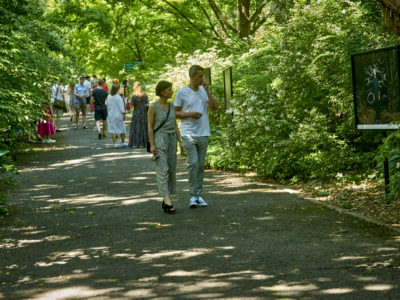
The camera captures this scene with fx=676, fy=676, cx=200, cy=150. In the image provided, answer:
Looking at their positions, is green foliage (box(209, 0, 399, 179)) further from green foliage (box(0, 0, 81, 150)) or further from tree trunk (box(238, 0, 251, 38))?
tree trunk (box(238, 0, 251, 38))

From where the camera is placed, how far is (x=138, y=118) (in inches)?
773

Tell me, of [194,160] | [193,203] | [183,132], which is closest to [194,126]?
[183,132]

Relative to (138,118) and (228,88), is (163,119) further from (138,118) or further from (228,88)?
(138,118)

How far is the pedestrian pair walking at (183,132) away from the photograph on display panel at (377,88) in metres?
2.11

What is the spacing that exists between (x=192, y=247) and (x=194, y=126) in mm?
2914

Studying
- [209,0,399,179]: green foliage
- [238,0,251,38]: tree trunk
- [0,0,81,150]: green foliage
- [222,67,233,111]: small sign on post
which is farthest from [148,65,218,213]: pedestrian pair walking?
[238,0,251,38]: tree trunk

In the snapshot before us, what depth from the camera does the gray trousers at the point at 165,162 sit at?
908 centimetres

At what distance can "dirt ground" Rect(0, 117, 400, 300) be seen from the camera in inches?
208

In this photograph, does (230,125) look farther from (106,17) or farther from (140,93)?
(106,17)

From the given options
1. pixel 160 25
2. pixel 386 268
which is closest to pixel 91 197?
pixel 386 268

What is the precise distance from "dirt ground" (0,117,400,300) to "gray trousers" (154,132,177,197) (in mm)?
352

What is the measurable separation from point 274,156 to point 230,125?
1.94m

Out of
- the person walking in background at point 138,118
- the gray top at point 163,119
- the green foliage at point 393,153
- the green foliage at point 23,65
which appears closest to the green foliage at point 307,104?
the gray top at point 163,119

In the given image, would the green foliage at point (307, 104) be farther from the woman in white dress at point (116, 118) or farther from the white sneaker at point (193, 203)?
the woman in white dress at point (116, 118)
